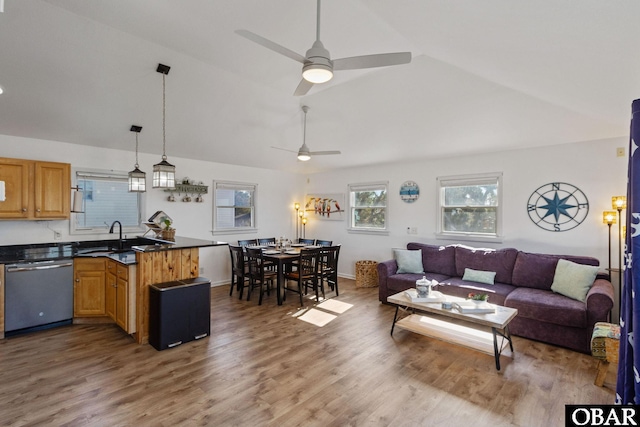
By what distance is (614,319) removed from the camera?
3764 millimetres

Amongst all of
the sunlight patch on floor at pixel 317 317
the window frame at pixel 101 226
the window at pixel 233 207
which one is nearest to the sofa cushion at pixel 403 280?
the sunlight patch on floor at pixel 317 317

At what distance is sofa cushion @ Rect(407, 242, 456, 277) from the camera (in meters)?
5.04

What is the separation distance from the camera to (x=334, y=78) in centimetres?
405

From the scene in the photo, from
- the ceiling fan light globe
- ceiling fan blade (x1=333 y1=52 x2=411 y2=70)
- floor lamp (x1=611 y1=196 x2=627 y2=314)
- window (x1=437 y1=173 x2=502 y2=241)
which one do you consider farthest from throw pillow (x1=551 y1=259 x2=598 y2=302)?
the ceiling fan light globe

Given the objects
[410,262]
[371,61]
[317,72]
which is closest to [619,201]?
[410,262]

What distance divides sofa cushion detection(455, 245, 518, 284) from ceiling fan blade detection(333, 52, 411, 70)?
3.54 metres

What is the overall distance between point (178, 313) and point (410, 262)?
355 centimetres

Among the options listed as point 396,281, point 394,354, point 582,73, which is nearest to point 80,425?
point 394,354

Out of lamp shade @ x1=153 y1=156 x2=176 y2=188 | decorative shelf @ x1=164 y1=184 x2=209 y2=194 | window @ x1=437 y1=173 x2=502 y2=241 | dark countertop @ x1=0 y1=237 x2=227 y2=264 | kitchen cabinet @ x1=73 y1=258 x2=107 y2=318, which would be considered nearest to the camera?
lamp shade @ x1=153 y1=156 x2=176 y2=188

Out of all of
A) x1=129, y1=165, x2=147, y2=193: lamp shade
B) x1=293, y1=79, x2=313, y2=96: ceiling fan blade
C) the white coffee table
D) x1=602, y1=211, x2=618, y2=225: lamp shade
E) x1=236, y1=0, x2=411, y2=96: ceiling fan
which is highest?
x1=293, y1=79, x2=313, y2=96: ceiling fan blade

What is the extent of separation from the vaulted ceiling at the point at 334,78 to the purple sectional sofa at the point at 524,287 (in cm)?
169

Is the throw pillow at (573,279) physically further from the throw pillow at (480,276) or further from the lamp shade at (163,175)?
the lamp shade at (163,175)

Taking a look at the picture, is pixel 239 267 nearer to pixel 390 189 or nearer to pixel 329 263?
pixel 329 263

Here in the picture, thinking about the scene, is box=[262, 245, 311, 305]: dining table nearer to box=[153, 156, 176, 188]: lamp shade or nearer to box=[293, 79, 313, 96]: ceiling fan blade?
box=[153, 156, 176, 188]: lamp shade
